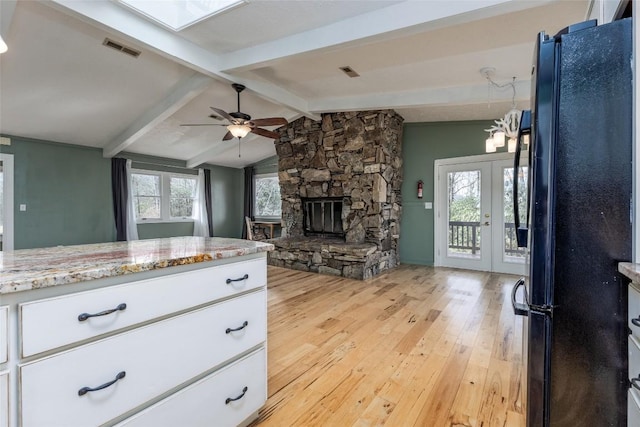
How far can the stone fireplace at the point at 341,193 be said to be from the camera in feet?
16.7

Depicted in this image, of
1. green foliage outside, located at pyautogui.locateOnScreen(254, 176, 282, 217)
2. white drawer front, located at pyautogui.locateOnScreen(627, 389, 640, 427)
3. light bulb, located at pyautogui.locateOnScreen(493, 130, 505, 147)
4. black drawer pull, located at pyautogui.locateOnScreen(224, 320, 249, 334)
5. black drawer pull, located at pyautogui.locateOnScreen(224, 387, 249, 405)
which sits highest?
light bulb, located at pyautogui.locateOnScreen(493, 130, 505, 147)

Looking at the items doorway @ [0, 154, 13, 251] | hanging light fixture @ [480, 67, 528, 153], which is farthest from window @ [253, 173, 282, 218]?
hanging light fixture @ [480, 67, 528, 153]

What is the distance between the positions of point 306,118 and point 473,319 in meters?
4.49

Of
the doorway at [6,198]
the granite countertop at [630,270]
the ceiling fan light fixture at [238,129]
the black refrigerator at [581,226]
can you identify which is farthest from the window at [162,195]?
the granite countertop at [630,270]

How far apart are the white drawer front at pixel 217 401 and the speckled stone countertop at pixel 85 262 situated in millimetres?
516

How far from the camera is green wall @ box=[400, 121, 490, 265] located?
5418 mm

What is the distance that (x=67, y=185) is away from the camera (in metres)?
5.98

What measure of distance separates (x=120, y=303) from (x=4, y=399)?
13.0 inches

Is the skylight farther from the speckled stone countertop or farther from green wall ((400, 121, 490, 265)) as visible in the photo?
green wall ((400, 121, 490, 265))

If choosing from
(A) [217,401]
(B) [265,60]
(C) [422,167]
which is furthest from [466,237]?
(A) [217,401]

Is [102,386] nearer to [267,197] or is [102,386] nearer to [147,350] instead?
[147,350]

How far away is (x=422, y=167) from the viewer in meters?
5.74

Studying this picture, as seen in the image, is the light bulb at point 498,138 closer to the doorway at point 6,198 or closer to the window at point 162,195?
the window at point 162,195

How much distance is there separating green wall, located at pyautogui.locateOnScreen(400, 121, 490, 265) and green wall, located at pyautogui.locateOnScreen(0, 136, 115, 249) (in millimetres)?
6278
